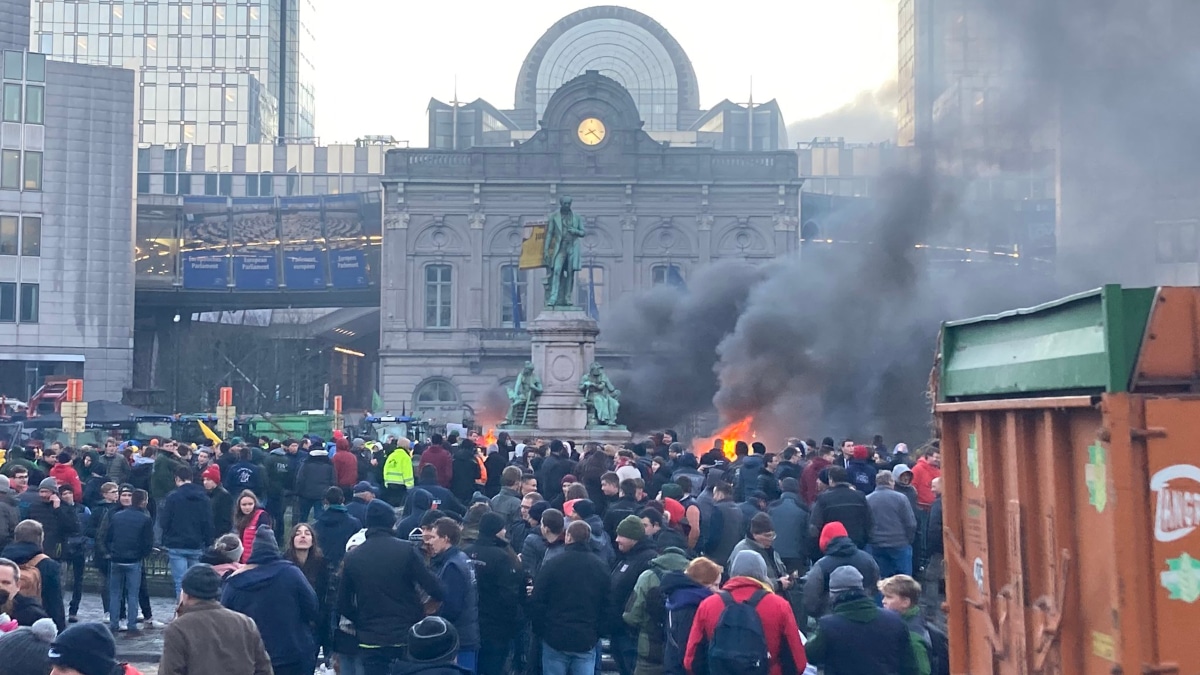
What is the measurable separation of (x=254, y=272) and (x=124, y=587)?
4578 cm

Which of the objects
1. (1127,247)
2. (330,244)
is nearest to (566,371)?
(1127,247)

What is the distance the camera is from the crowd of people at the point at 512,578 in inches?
268

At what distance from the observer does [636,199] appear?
178 feet

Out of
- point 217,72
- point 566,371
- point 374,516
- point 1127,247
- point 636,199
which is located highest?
point 217,72

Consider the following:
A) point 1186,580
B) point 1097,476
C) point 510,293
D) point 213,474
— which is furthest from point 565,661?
point 510,293

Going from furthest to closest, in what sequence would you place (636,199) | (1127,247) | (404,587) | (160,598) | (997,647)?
(636,199), (1127,247), (160,598), (404,587), (997,647)

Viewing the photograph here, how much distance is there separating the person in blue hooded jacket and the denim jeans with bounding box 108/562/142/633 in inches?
222

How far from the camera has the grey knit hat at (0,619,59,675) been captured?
209 inches

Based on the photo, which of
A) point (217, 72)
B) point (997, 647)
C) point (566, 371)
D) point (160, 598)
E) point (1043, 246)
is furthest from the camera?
point (217, 72)

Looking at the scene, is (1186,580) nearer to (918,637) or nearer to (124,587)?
(918,637)

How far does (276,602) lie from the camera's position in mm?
7777

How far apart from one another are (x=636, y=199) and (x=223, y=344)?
18.5 meters

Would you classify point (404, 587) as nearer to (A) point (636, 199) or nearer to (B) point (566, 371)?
(B) point (566, 371)

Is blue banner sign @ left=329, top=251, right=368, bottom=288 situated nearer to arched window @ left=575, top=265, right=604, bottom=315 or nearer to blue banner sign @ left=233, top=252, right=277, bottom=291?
blue banner sign @ left=233, top=252, right=277, bottom=291
